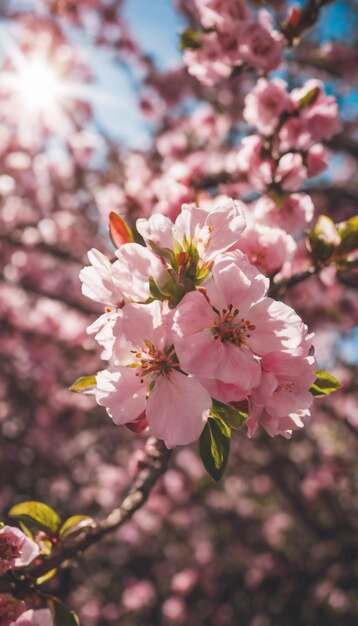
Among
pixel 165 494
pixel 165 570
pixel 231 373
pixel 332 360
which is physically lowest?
pixel 165 570

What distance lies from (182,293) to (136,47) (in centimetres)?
661

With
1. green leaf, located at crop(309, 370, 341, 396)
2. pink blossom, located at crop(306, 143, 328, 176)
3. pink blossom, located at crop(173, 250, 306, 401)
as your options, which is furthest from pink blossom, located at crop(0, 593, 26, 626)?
pink blossom, located at crop(306, 143, 328, 176)

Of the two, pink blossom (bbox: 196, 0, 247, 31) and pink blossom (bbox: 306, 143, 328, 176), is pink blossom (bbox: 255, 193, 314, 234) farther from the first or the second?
pink blossom (bbox: 196, 0, 247, 31)

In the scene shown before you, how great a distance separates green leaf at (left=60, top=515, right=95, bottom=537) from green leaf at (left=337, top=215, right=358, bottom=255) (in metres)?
1.10

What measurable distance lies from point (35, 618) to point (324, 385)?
86 cm

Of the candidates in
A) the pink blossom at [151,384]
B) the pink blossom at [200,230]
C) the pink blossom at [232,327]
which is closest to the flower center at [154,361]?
the pink blossom at [151,384]

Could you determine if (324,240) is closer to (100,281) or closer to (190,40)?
(100,281)

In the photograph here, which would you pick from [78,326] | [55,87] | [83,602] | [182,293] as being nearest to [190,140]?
[55,87]

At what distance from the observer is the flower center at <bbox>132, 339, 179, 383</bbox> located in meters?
0.98

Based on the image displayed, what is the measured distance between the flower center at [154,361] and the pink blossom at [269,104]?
118cm

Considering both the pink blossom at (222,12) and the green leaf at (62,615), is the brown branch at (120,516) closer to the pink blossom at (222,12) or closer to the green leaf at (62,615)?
the green leaf at (62,615)

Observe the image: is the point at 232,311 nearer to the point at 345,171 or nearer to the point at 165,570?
the point at 165,570

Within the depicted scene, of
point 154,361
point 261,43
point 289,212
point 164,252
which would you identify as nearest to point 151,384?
point 154,361

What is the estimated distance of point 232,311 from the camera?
965 mm
